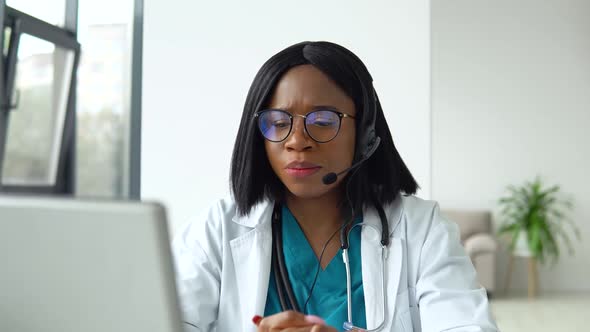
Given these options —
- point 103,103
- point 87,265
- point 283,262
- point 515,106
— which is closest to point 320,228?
point 283,262

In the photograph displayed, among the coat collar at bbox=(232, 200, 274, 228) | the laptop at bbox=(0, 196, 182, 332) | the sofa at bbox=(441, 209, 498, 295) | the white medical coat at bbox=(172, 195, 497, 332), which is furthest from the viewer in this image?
the sofa at bbox=(441, 209, 498, 295)

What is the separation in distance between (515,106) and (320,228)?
6.03 meters

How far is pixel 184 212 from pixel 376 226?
1.31 metres

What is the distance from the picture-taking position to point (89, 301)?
0.61m

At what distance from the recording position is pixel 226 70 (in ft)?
8.73

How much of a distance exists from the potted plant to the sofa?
0.22 m

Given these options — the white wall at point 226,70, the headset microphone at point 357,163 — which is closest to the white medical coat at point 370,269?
the headset microphone at point 357,163

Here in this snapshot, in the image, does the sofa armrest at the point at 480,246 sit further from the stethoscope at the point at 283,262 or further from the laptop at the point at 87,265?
the laptop at the point at 87,265

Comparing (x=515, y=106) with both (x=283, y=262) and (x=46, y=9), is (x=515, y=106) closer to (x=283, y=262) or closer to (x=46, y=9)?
(x=46, y=9)

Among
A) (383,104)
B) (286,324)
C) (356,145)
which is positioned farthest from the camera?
(383,104)

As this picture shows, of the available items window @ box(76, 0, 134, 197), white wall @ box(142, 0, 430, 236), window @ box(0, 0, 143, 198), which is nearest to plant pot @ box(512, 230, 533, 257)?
window @ box(76, 0, 134, 197)

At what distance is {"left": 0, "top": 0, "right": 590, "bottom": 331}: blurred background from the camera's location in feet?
8.47

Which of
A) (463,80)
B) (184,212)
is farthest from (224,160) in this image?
(463,80)

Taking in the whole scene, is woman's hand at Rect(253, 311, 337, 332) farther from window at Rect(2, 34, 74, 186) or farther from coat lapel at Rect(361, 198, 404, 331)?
window at Rect(2, 34, 74, 186)
